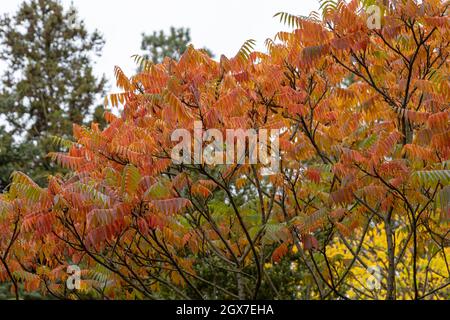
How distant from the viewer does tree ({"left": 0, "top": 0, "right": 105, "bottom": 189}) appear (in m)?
18.7

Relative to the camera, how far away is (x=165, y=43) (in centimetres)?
2302

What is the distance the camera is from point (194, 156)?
495 centimetres

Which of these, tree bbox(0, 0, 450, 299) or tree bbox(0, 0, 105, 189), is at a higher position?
tree bbox(0, 0, 105, 189)

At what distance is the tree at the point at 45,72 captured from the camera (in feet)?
61.3

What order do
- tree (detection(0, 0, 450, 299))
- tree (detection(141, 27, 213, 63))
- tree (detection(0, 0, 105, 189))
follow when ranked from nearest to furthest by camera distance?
tree (detection(0, 0, 450, 299)) → tree (detection(0, 0, 105, 189)) → tree (detection(141, 27, 213, 63))

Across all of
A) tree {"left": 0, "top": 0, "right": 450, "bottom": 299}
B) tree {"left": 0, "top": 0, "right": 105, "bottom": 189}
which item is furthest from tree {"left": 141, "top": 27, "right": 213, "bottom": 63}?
tree {"left": 0, "top": 0, "right": 450, "bottom": 299}

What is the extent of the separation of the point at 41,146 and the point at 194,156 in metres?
12.9

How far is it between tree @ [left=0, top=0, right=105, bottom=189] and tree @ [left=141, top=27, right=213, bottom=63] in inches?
107

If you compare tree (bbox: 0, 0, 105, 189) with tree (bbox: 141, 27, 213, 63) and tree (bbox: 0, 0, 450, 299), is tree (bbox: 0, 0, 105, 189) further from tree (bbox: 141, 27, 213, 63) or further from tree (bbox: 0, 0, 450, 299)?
tree (bbox: 0, 0, 450, 299)

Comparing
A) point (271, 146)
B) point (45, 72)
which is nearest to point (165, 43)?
point (45, 72)

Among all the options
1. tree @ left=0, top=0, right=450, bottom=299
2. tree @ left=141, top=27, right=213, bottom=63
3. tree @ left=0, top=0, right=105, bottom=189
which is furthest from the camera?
tree @ left=141, top=27, right=213, bottom=63

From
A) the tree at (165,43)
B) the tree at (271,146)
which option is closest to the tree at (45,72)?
the tree at (165,43)


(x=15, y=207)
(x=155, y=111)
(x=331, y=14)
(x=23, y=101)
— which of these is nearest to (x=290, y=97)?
(x=331, y=14)

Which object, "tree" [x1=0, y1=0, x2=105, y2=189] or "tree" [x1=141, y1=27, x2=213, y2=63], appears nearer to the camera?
"tree" [x1=0, y1=0, x2=105, y2=189]
